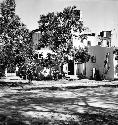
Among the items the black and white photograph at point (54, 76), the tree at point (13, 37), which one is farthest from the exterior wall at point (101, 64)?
the tree at point (13, 37)

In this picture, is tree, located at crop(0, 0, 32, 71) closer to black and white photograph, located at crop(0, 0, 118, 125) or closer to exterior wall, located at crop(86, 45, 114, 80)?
black and white photograph, located at crop(0, 0, 118, 125)

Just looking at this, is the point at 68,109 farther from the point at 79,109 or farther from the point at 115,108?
the point at 115,108

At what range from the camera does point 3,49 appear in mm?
25875

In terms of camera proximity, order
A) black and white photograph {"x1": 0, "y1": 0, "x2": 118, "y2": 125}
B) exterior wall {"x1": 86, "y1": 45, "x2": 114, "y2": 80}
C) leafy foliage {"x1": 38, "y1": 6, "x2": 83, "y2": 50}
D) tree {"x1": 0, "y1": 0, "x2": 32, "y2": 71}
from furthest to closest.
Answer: exterior wall {"x1": 86, "y1": 45, "x2": 114, "y2": 80} < leafy foliage {"x1": 38, "y1": 6, "x2": 83, "y2": 50} < tree {"x1": 0, "y1": 0, "x2": 32, "y2": 71} < black and white photograph {"x1": 0, "y1": 0, "x2": 118, "y2": 125}

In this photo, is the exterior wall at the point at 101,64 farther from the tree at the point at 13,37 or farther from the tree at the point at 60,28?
the tree at the point at 13,37

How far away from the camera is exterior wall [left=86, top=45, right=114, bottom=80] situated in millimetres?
41244

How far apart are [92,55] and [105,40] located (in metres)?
14.9

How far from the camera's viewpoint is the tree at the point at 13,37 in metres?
26.2

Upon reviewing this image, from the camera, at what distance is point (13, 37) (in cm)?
2680

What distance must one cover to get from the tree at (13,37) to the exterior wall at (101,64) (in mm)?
18204

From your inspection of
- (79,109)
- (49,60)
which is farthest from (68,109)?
(49,60)

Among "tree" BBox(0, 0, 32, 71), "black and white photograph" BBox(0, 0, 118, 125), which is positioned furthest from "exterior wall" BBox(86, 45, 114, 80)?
"tree" BBox(0, 0, 32, 71)

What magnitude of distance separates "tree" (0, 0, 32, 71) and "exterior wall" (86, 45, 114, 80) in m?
18.2

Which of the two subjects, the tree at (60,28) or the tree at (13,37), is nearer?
the tree at (13,37)
